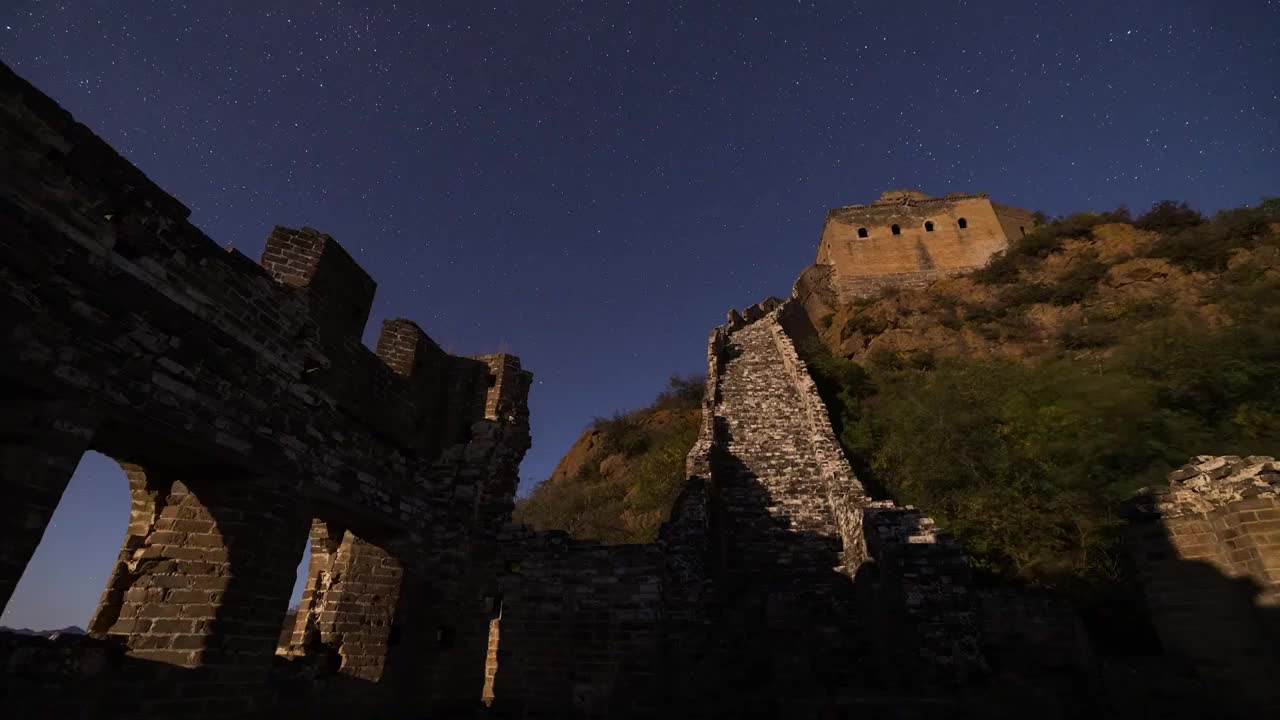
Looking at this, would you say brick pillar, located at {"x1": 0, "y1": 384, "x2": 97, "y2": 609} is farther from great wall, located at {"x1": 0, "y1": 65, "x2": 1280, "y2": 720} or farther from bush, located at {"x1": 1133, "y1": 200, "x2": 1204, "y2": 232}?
bush, located at {"x1": 1133, "y1": 200, "x2": 1204, "y2": 232}

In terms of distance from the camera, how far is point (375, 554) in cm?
793

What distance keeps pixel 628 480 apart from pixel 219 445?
17.9 m

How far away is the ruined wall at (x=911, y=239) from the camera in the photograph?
3453 cm

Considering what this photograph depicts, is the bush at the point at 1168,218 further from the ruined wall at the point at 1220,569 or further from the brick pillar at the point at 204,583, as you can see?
the brick pillar at the point at 204,583

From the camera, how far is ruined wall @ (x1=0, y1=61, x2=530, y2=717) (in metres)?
4.20

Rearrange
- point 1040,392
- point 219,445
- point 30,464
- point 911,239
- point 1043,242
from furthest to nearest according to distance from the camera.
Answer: point 911,239
point 1043,242
point 1040,392
point 219,445
point 30,464

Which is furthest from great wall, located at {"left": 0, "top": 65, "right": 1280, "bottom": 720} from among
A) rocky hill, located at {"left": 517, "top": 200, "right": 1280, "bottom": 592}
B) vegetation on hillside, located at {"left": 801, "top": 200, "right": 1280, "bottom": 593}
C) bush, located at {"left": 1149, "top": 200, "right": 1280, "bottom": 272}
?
bush, located at {"left": 1149, "top": 200, "right": 1280, "bottom": 272}

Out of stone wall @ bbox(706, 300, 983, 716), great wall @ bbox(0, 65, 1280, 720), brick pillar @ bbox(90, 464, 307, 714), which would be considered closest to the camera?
great wall @ bbox(0, 65, 1280, 720)

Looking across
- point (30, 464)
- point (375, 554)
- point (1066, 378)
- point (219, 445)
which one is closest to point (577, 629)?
point (375, 554)

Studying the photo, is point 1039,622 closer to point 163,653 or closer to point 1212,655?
point 1212,655

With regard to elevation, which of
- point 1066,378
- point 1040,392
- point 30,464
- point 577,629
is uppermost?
point 1066,378

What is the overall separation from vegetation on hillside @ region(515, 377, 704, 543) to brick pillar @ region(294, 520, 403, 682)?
6.66 meters

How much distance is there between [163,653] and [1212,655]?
1123cm

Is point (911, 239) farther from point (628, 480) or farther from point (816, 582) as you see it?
point (816, 582)
